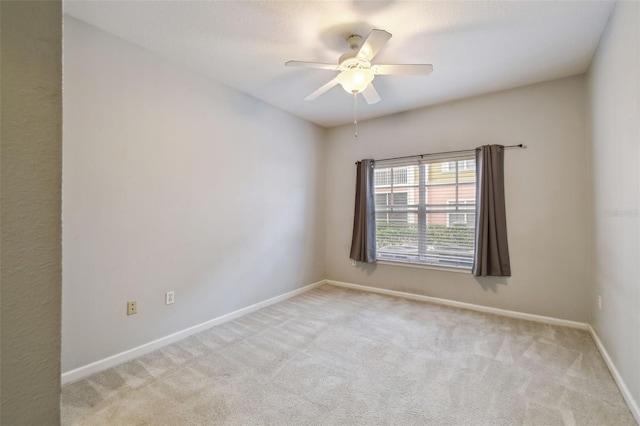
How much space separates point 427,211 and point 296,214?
1.75 m

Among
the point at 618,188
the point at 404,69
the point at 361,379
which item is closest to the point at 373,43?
the point at 404,69

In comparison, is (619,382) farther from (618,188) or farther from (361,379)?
(361,379)

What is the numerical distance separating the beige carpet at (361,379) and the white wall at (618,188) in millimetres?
305

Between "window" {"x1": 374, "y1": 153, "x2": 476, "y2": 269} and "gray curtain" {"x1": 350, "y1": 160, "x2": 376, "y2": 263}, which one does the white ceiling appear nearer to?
"window" {"x1": 374, "y1": 153, "x2": 476, "y2": 269}

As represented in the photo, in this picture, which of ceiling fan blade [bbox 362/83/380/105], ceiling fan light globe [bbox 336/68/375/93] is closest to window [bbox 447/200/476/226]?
ceiling fan blade [bbox 362/83/380/105]

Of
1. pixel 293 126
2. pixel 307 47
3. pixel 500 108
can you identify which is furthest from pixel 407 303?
pixel 307 47

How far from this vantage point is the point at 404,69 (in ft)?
7.34

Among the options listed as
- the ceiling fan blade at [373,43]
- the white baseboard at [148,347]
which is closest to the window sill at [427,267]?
the white baseboard at [148,347]

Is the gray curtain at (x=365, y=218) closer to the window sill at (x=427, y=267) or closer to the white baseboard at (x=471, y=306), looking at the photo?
the window sill at (x=427, y=267)

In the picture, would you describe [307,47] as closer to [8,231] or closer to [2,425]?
[8,231]

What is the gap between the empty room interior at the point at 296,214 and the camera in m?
1.69

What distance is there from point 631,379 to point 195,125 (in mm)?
3756

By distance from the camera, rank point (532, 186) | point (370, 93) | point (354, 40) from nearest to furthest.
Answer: point (354, 40)
point (370, 93)
point (532, 186)

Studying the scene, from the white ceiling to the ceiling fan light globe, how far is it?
1.01 feet
